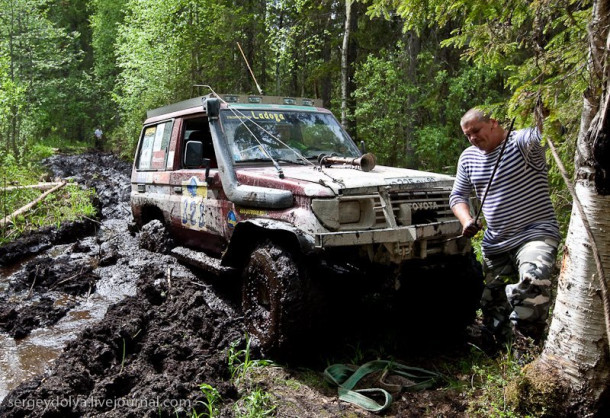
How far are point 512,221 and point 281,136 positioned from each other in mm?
2684

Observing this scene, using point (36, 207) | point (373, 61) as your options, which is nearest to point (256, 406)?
point (373, 61)

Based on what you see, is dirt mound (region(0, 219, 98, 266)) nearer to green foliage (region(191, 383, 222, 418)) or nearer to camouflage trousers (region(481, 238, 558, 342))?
green foliage (region(191, 383, 222, 418))

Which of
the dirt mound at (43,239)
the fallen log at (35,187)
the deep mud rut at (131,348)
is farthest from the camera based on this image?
the fallen log at (35,187)

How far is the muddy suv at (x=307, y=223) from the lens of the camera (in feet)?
13.2

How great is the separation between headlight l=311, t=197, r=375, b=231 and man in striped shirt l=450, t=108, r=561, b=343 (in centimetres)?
73

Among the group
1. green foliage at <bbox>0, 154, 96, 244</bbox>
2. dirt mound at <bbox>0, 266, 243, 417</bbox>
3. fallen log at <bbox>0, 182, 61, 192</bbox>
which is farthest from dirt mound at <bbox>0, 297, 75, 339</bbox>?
fallen log at <bbox>0, 182, 61, 192</bbox>

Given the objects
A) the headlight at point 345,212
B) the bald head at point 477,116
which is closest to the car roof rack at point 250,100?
the headlight at point 345,212

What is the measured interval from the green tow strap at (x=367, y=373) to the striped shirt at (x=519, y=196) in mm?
1172

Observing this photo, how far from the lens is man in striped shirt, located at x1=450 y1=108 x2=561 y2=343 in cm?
341

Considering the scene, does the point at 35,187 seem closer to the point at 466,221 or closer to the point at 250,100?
the point at 250,100

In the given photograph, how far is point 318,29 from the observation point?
591 inches

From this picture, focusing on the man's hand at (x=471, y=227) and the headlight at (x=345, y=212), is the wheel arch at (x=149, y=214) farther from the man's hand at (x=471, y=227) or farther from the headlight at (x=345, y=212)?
the man's hand at (x=471, y=227)

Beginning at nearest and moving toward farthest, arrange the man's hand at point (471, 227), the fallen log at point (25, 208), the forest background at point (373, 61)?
the man's hand at point (471, 227), the forest background at point (373, 61), the fallen log at point (25, 208)

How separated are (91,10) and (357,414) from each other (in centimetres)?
4796
